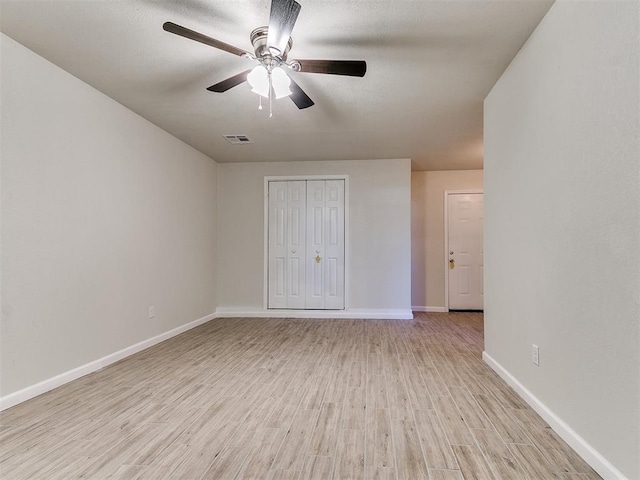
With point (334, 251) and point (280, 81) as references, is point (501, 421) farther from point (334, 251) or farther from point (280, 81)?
point (334, 251)

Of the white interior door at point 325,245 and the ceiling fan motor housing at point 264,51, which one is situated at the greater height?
the ceiling fan motor housing at point 264,51

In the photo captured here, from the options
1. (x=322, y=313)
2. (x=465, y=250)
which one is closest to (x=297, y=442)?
(x=322, y=313)

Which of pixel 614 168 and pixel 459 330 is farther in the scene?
pixel 459 330

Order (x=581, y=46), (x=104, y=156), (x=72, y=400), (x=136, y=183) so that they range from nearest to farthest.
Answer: (x=581, y=46)
(x=72, y=400)
(x=104, y=156)
(x=136, y=183)

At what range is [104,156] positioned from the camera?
304 centimetres

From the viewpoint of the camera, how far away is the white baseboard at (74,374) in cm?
221

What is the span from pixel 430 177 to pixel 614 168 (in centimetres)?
459

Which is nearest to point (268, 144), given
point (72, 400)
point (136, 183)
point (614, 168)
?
point (136, 183)

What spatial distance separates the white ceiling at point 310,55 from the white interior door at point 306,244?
4.73 ft

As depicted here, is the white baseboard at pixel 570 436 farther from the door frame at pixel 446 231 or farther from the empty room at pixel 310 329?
the door frame at pixel 446 231

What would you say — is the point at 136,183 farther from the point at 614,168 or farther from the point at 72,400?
the point at 614,168

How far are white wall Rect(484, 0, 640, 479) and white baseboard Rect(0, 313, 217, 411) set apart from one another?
333 centimetres

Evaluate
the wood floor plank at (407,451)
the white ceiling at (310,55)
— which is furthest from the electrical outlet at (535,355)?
the white ceiling at (310,55)

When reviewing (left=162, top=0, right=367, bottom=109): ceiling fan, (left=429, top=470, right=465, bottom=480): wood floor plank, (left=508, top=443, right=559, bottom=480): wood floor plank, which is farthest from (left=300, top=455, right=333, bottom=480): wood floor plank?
(left=162, top=0, right=367, bottom=109): ceiling fan
